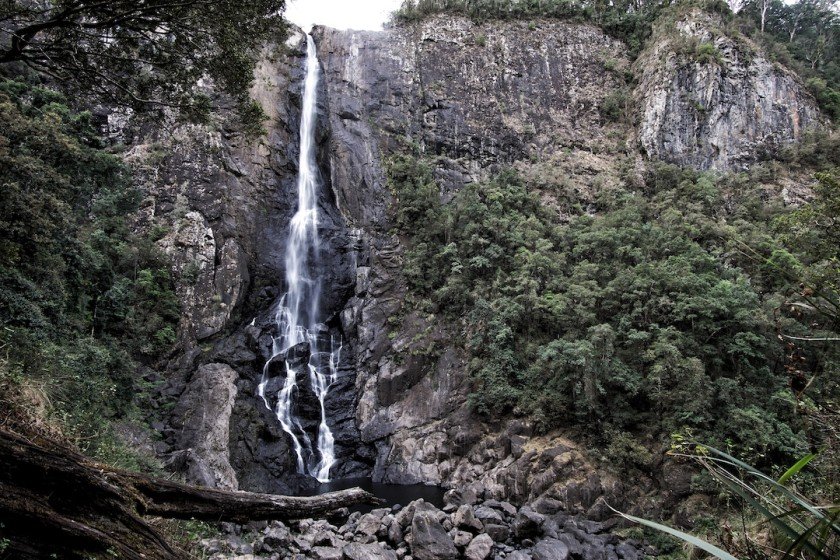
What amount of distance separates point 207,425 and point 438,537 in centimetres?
882

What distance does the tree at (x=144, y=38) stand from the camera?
18.2ft

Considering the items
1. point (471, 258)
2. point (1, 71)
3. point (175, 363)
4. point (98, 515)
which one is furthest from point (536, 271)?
point (1, 71)

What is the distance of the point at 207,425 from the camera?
1477 centimetres

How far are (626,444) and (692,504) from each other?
2021 millimetres

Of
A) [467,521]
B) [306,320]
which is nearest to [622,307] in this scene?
[467,521]

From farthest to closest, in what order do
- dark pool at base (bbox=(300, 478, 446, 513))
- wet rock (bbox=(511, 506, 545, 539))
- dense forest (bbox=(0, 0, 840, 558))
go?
dark pool at base (bbox=(300, 478, 446, 513))
wet rock (bbox=(511, 506, 545, 539))
dense forest (bbox=(0, 0, 840, 558))

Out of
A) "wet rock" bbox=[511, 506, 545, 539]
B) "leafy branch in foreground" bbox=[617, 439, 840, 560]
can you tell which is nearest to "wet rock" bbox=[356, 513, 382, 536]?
"wet rock" bbox=[511, 506, 545, 539]

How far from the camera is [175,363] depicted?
17.0m

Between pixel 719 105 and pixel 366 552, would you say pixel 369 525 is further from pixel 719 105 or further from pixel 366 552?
pixel 719 105

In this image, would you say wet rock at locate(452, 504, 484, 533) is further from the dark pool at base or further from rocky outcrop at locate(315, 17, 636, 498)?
rocky outcrop at locate(315, 17, 636, 498)

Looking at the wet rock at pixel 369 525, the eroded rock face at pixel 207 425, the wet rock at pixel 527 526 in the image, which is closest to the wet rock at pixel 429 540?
the wet rock at pixel 369 525

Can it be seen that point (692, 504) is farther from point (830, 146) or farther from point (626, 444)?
point (830, 146)

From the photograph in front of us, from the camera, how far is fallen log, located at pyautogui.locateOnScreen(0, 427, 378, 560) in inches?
129

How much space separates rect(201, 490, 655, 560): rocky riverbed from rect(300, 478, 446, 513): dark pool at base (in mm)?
1510
